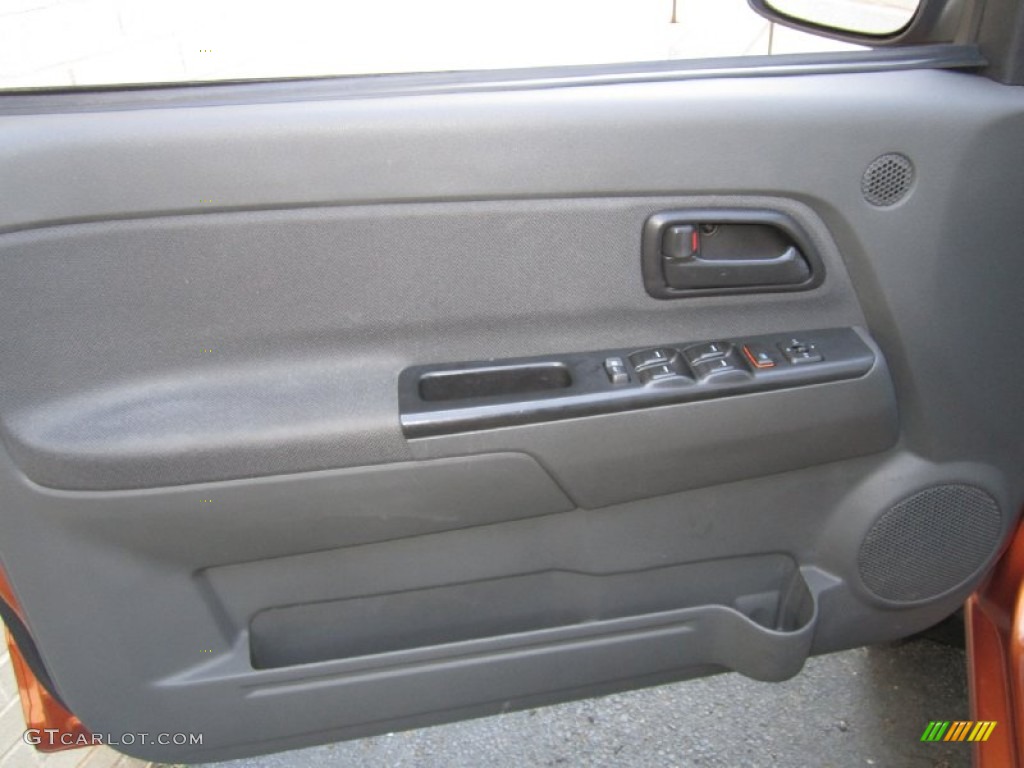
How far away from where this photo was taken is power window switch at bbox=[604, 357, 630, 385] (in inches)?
43.0

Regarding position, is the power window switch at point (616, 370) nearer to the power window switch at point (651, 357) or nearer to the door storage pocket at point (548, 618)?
the power window switch at point (651, 357)

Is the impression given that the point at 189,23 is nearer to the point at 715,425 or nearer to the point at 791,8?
the point at 791,8

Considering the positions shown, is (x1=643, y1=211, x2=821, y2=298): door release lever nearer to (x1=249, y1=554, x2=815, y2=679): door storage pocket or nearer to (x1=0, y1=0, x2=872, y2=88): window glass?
(x1=0, y1=0, x2=872, y2=88): window glass

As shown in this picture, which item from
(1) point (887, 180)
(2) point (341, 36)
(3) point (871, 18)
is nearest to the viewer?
(1) point (887, 180)

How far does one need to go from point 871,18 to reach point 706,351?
509mm

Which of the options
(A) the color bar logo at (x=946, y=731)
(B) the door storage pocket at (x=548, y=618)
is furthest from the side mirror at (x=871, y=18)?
(A) the color bar logo at (x=946, y=731)

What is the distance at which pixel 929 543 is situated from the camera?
3.93 ft

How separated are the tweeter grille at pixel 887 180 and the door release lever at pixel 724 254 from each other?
3.5 inches

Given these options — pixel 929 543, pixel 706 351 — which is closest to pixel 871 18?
pixel 706 351

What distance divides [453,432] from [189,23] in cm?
140

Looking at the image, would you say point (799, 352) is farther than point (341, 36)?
No

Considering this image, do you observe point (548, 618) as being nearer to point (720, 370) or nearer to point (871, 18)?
point (720, 370)

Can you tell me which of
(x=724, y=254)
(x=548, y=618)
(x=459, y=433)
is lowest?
(x=548, y=618)

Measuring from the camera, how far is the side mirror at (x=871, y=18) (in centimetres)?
107
